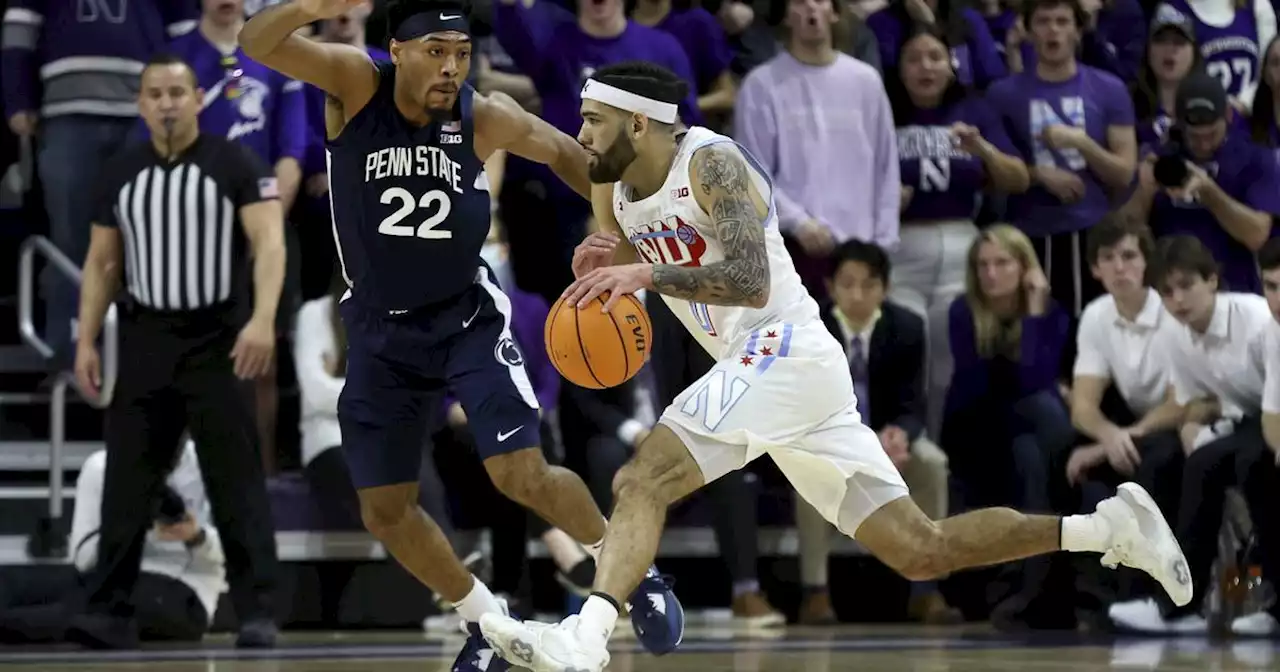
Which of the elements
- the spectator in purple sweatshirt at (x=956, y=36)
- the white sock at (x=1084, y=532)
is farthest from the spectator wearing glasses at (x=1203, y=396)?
the white sock at (x=1084, y=532)

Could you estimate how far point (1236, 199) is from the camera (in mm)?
9719

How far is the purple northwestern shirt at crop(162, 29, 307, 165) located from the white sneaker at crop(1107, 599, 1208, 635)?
14.3 feet

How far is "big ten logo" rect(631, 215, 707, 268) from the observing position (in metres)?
5.75

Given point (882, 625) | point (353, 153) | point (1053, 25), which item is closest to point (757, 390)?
point (353, 153)

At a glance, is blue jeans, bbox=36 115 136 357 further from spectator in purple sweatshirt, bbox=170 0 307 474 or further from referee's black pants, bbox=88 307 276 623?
referee's black pants, bbox=88 307 276 623

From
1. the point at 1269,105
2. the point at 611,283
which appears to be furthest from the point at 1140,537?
the point at 1269,105

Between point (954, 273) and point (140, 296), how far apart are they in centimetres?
411

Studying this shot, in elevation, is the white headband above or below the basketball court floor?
above

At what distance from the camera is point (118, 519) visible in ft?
26.6

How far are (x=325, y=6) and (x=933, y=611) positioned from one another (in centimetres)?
495

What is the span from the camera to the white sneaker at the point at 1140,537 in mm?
6039

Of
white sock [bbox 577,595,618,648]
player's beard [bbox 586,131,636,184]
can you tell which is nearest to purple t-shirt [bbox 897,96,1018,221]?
player's beard [bbox 586,131,636,184]

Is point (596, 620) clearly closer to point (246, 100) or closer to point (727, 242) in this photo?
point (727, 242)

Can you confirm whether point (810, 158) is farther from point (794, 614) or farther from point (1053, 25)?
point (794, 614)
